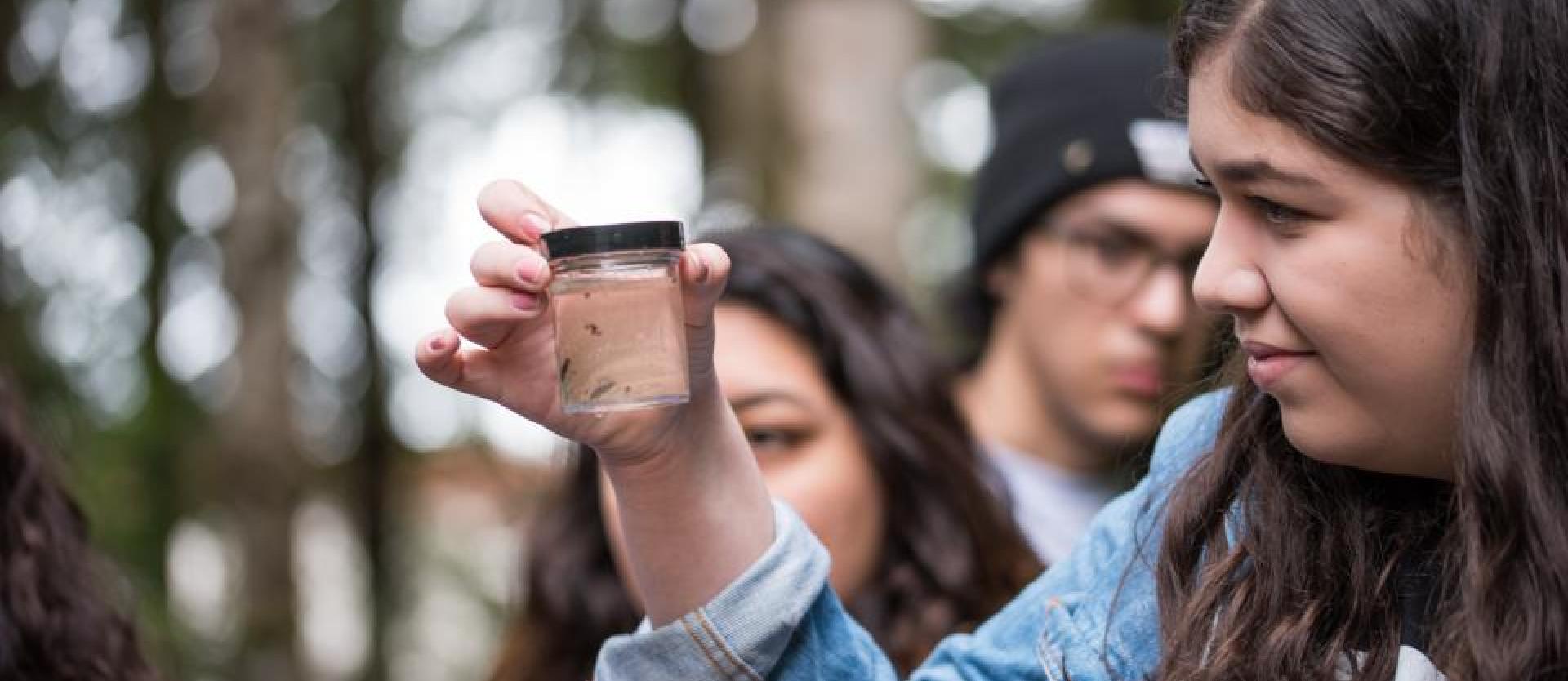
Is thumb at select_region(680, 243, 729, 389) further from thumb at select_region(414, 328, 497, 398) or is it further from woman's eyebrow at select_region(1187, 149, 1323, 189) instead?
woman's eyebrow at select_region(1187, 149, 1323, 189)

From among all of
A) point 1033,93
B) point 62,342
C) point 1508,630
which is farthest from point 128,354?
point 1508,630

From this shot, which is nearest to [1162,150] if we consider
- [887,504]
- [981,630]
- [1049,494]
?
[1049,494]

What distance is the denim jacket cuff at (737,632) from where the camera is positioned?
2.04m

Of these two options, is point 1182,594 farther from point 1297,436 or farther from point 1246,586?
point 1297,436

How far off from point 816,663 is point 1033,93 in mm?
2630

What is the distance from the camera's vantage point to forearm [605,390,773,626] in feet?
6.67

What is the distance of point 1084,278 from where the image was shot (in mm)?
4066

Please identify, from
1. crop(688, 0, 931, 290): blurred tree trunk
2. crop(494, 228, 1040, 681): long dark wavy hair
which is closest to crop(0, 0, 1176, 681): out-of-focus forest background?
crop(688, 0, 931, 290): blurred tree trunk

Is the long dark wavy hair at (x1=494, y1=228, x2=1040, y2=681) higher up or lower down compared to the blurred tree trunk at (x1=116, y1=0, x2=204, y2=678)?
higher up

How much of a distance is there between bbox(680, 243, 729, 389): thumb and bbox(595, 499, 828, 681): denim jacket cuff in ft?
0.84

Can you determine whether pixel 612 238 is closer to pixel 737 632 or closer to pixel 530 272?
pixel 530 272

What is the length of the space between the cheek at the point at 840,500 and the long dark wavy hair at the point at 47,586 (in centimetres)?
110

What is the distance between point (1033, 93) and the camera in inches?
176

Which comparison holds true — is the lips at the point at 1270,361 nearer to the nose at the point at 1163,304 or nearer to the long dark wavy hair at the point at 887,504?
the long dark wavy hair at the point at 887,504
